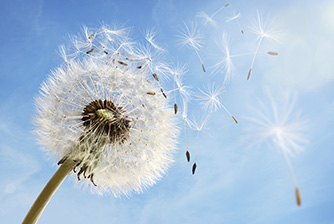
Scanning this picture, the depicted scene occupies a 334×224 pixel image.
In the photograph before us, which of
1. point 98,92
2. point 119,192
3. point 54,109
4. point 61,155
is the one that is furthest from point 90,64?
point 119,192

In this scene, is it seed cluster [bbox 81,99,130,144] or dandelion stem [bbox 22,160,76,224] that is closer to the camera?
dandelion stem [bbox 22,160,76,224]

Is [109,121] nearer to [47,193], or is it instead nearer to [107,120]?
[107,120]

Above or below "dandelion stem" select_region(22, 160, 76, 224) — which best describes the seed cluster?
above

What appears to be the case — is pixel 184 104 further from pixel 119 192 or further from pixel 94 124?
pixel 119 192


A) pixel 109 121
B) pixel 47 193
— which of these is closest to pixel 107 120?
pixel 109 121
